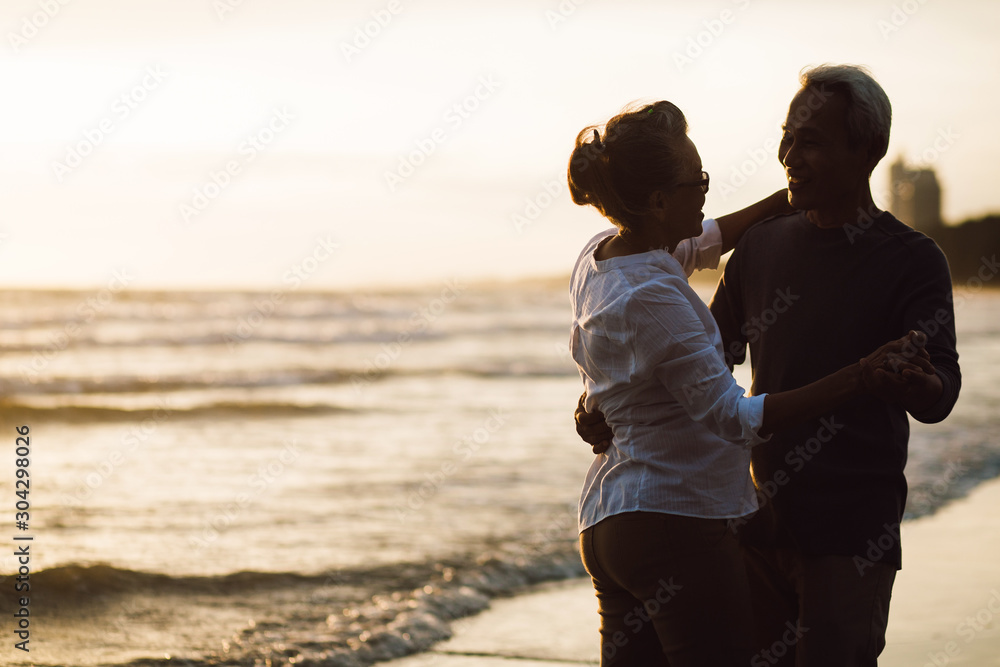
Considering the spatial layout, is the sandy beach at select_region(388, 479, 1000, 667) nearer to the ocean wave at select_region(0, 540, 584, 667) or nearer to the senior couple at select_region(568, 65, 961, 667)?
the ocean wave at select_region(0, 540, 584, 667)

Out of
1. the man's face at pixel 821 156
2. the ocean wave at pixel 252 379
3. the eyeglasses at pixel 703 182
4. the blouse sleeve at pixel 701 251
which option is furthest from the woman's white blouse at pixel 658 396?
the ocean wave at pixel 252 379

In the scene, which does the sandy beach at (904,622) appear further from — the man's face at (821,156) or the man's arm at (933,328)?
the man's face at (821,156)

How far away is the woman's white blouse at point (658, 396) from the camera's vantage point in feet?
5.83

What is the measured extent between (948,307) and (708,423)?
70 centimetres

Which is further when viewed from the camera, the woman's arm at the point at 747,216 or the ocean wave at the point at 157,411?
the ocean wave at the point at 157,411

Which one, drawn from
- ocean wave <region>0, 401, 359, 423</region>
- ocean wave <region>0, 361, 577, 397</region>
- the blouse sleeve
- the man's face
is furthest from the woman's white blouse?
ocean wave <region>0, 361, 577, 397</region>

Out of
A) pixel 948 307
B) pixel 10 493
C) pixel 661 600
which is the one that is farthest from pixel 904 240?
pixel 10 493

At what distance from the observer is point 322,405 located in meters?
13.5

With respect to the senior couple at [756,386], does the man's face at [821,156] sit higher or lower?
higher

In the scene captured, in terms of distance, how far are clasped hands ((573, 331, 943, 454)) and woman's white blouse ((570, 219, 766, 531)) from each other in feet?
0.72

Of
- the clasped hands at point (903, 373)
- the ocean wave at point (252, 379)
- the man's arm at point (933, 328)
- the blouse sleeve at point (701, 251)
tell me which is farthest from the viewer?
the ocean wave at point (252, 379)

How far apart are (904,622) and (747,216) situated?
2531 mm

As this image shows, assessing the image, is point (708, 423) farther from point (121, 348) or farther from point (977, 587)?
point (121, 348)

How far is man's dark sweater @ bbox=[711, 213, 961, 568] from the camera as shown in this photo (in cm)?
213
